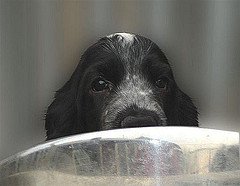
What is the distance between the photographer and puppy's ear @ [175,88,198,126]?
4.13 feet

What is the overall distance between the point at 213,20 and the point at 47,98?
1.13 feet

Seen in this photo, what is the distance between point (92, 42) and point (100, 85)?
0.10 metres

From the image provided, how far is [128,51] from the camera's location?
117cm

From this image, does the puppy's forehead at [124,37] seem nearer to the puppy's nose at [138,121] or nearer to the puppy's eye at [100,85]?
the puppy's eye at [100,85]

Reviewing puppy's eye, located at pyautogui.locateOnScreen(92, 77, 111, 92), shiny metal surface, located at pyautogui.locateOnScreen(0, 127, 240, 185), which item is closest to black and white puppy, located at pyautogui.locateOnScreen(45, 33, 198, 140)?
puppy's eye, located at pyautogui.locateOnScreen(92, 77, 111, 92)

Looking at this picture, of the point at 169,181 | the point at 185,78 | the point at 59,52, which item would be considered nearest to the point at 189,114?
the point at 185,78

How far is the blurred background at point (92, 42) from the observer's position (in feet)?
3.67

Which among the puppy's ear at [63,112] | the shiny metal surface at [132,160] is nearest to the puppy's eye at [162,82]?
the puppy's ear at [63,112]

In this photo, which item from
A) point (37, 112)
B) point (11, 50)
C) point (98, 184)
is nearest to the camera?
point (98, 184)

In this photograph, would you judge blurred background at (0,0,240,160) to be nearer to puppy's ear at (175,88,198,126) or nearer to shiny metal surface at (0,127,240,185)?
puppy's ear at (175,88,198,126)

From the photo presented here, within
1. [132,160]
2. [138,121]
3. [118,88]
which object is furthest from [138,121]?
[132,160]

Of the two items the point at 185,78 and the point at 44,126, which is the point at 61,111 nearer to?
the point at 44,126

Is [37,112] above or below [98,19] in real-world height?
below

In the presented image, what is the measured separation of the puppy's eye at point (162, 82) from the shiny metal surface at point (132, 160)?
0.59 m
